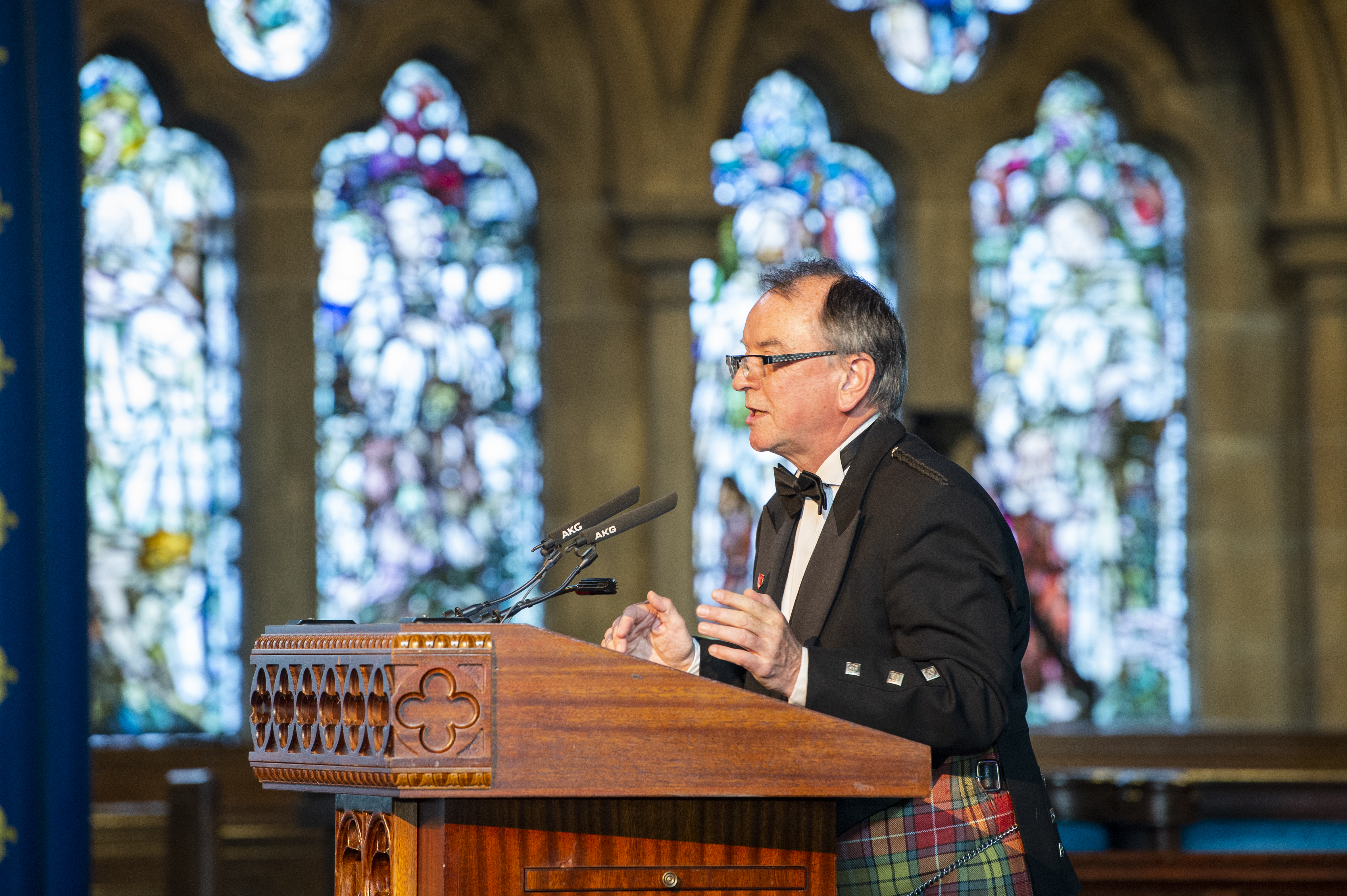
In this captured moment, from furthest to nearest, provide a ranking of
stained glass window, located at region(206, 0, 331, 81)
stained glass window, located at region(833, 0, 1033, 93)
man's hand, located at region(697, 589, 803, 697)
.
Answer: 1. stained glass window, located at region(833, 0, 1033, 93)
2. stained glass window, located at region(206, 0, 331, 81)
3. man's hand, located at region(697, 589, 803, 697)

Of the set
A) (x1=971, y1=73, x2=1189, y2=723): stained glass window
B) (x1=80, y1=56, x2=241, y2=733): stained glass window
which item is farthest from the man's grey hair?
(x1=971, y1=73, x2=1189, y2=723): stained glass window

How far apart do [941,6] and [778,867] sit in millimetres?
6013

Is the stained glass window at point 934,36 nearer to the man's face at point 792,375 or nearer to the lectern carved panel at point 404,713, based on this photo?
the man's face at point 792,375

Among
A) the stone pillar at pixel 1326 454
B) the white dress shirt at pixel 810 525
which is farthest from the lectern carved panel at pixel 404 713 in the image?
the stone pillar at pixel 1326 454

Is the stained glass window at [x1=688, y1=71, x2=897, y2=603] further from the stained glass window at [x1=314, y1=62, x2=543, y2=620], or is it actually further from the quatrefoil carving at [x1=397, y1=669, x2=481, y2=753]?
the quatrefoil carving at [x1=397, y1=669, x2=481, y2=753]

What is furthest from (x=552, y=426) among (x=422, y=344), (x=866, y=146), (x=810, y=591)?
(x=810, y=591)

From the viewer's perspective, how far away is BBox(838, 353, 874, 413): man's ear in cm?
205

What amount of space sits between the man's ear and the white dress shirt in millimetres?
53

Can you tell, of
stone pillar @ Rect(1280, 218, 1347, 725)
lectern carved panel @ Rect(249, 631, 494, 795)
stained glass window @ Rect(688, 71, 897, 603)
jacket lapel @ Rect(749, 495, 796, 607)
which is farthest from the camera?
stained glass window @ Rect(688, 71, 897, 603)

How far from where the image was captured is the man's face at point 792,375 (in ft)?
6.64

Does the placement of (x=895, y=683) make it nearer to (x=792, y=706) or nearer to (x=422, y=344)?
(x=792, y=706)

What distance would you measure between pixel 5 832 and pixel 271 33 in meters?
4.26

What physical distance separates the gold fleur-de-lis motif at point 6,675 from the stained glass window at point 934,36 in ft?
16.2

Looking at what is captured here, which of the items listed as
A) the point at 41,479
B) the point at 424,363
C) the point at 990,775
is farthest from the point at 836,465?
the point at 424,363
